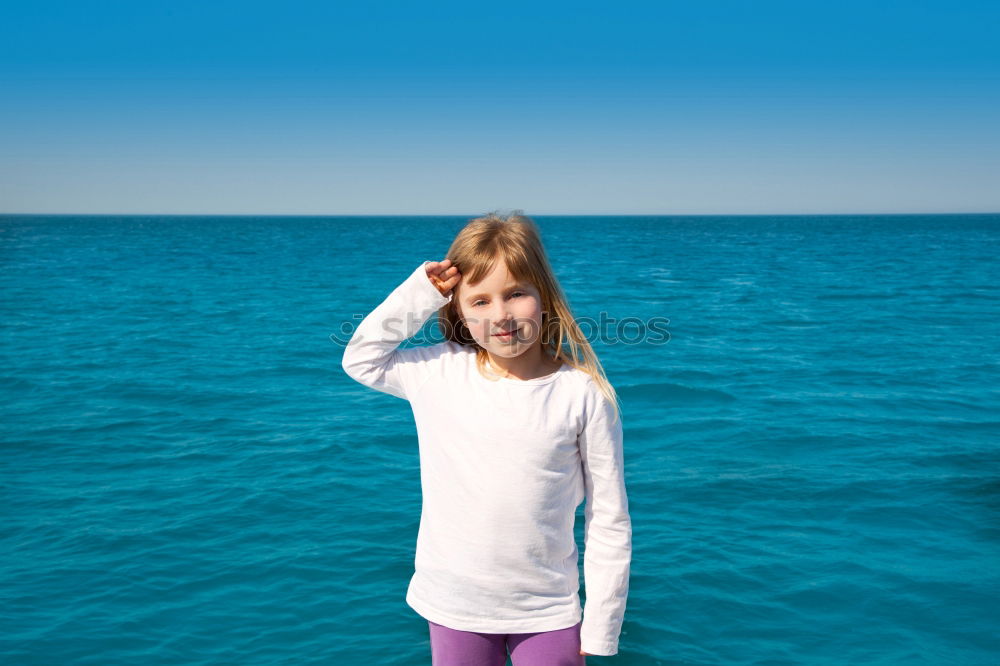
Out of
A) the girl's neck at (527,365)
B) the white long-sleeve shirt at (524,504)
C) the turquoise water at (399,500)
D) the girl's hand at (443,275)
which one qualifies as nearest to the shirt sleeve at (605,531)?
the white long-sleeve shirt at (524,504)

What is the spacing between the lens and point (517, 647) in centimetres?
210

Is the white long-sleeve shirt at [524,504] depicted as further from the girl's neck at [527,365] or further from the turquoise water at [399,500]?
the turquoise water at [399,500]

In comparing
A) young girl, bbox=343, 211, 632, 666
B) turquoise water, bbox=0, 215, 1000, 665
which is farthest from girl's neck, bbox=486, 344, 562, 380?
turquoise water, bbox=0, 215, 1000, 665

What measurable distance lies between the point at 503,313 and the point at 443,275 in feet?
0.65

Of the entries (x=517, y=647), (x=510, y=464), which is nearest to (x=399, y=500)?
(x=517, y=647)

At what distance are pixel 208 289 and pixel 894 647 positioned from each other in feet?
82.8

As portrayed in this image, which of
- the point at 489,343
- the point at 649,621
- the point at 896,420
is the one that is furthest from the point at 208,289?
the point at 489,343

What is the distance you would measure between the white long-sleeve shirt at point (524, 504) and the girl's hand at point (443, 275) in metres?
0.03

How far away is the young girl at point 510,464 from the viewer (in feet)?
6.78

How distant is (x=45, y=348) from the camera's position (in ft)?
47.6

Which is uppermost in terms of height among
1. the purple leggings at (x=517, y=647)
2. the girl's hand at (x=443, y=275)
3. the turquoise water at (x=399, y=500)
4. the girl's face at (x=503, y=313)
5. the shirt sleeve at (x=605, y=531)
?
the girl's hand at (x=443, y=275)

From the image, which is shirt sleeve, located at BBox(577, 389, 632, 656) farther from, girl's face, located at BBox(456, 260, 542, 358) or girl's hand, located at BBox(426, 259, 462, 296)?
girl's hand, located at BBox(426, 259, 462, 296)

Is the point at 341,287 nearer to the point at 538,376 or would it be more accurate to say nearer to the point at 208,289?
the point at 208,289

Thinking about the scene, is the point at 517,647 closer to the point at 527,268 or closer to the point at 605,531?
the point at 605,531
